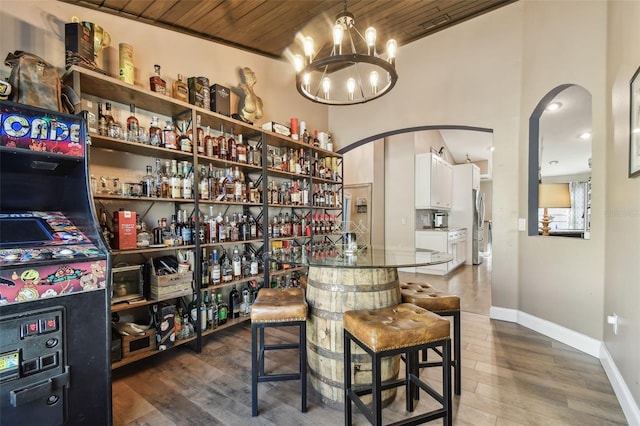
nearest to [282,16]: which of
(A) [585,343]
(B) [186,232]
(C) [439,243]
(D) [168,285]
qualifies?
(B) [186,232]

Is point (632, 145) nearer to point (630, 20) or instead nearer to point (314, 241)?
point (630, 20)

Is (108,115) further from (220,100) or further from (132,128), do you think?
(220,100)

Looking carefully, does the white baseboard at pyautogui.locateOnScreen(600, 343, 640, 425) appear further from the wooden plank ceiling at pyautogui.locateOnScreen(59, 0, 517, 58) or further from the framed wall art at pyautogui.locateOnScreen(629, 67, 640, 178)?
the wooden plank ceiling at pyautogui.locateOnScreen(59, 0, 517, 58)

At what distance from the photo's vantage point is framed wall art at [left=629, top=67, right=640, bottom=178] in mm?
1609

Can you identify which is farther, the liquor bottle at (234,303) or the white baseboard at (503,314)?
the white baseboard at (503,314)

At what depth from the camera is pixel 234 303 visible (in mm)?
2928

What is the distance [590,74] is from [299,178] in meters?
3.08

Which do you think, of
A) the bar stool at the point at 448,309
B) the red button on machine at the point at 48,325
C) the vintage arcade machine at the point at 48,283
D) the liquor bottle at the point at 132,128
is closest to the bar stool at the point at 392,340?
the bar stool at the point at 448,309

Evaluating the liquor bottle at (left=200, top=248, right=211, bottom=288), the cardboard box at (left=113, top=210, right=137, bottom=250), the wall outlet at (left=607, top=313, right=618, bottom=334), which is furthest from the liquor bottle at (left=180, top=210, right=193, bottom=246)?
the wall outlet at (left=607, top=313, right=618, bottom=334)

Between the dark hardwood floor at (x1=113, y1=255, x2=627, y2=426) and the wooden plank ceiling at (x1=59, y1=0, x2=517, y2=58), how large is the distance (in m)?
2.77

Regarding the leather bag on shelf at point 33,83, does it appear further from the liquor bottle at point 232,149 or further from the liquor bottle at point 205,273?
the liquor bottle at point 205,273

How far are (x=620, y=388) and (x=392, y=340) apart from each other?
65.5 inches

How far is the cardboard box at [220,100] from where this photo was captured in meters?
2.74

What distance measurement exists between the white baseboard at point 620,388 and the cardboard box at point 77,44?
3.84 metres
